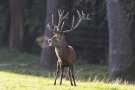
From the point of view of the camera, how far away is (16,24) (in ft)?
104

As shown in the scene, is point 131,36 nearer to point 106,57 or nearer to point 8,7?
point 106,57

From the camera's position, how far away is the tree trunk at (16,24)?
3121 cm

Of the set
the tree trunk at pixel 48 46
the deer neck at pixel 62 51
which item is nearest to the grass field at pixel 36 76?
the tree trunk at pixel 48 46

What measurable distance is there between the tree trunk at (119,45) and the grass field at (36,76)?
919 mm

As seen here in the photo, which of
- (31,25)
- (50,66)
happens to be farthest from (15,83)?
(31,25)

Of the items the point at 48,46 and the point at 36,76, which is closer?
the point at 36,76

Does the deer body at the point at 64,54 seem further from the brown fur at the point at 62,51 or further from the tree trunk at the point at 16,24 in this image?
the tree trunk at the point at 16,24

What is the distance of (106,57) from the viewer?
32500mm

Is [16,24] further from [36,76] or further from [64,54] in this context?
[64,54]

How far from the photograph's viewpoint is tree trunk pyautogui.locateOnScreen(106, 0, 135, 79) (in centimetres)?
2259

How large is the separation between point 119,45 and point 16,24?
1059 centimetres

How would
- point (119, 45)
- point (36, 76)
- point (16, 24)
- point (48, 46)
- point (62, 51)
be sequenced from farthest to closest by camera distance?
point (16, 24), point (48, 46), point (119, 45), point (36, 76), point (62, 51)

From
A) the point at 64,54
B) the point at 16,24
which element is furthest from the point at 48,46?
the point at 64,54

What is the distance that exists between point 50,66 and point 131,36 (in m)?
6.61
